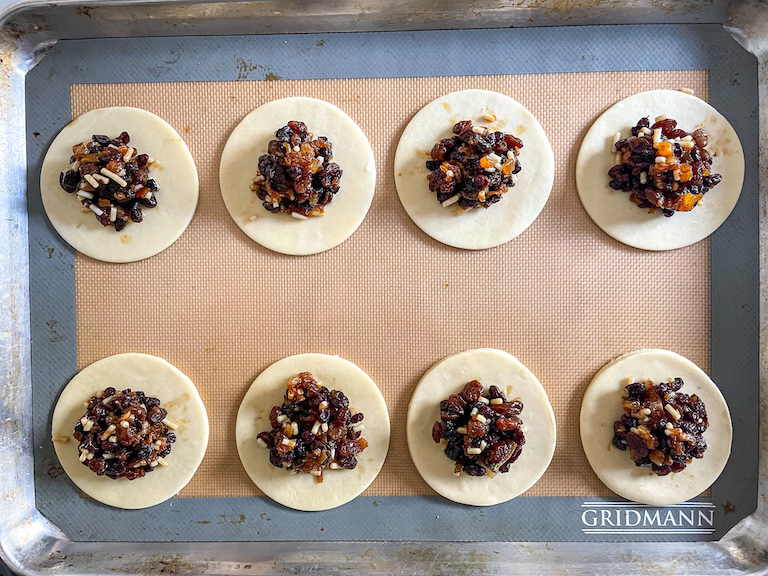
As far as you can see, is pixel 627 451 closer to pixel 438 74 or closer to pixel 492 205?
pixel 492 205

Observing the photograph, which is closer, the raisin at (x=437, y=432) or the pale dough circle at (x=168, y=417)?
the raisin at (x=437, y=432)

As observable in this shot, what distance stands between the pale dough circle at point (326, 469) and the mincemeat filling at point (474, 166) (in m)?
0.91

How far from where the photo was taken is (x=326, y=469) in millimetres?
2100

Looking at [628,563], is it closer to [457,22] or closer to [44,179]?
[457,22]

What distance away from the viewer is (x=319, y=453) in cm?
196

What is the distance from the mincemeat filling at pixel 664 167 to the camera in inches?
76.3

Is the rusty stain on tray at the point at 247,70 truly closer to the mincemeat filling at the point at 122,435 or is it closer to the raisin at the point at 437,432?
the mincemeat filling at the point at 122,435

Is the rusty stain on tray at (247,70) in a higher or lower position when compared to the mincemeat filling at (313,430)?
higher

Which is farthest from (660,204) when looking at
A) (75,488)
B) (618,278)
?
(75,488)

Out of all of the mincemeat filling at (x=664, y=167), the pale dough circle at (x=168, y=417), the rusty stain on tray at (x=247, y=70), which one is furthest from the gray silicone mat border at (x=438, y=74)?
the mincemeat filling at (x=664, y=167)

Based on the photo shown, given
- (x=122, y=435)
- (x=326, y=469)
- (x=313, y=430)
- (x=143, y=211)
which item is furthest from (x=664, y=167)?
(x=122, y=435)

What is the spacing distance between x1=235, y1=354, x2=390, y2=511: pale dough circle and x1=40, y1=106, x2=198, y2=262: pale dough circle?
0.82 metres

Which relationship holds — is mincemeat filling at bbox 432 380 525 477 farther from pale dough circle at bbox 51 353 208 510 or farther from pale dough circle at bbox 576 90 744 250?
pale dough circle at bbox 51 353 208 510

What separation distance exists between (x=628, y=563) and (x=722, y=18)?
2535mm
